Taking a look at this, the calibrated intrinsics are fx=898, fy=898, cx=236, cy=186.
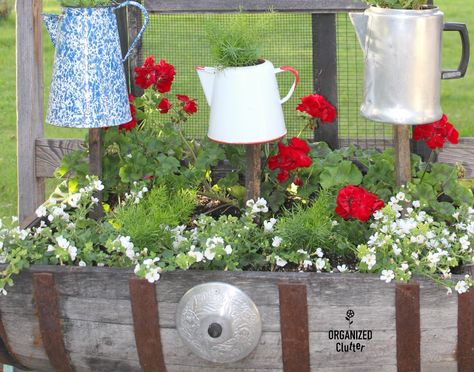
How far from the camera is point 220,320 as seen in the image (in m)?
2.12

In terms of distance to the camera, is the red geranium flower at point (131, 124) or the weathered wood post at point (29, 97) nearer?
the red geranium flower at point (131, 124)

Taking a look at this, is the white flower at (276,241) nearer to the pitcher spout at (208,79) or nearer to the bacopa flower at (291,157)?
the bacopa flower at (291,157)

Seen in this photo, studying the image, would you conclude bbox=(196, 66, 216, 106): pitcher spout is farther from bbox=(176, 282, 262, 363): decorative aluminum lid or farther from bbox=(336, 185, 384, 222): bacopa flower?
bbox=(176, 282, 262, 363): decorative aluminum lid

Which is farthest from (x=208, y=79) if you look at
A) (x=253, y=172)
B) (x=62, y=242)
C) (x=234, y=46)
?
(x=62, y=242)

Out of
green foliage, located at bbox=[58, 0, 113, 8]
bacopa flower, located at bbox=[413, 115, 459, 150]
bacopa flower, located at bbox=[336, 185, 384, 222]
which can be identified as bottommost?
bacopa flower, located at bbox=[336, 185, 384, 222]

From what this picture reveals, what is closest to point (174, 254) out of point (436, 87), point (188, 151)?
point (188, 151)

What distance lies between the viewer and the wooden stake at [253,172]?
8.03 feet

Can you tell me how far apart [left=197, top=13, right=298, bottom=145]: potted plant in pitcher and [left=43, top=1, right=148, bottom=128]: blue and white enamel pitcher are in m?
0.28

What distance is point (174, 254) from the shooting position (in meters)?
2.29

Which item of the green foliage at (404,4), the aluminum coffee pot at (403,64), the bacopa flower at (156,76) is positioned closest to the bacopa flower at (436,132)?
the aluminum coffee pot at (403,64)

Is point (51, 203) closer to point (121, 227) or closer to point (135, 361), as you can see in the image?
point (121, 227)

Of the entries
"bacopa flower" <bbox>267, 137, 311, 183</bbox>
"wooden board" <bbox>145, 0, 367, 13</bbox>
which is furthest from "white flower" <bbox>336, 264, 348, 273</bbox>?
"wooden board" <bbox>145, 0, 367, 13</bbox>

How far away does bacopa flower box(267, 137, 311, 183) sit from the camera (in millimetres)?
2498

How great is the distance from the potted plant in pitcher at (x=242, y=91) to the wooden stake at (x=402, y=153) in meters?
0.31
